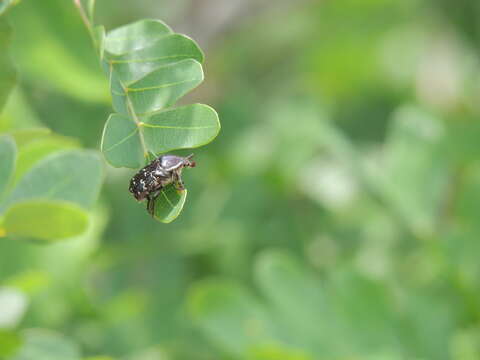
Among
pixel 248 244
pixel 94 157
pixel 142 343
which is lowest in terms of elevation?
pixel 94 157

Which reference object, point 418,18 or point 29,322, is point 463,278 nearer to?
point 29,322

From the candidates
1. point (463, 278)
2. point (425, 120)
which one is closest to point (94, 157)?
point (463, 278)

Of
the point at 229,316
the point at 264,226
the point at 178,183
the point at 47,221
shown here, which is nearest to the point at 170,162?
the point at 178,183

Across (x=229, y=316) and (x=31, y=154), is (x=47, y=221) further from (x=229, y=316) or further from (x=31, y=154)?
(x=229, y=316)

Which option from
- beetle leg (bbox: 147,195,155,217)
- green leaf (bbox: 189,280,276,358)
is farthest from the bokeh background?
beetle leg (bbox: 147,195,155,217)

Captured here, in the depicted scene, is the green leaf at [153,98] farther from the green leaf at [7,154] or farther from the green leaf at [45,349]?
the green leaf at [45,349]
